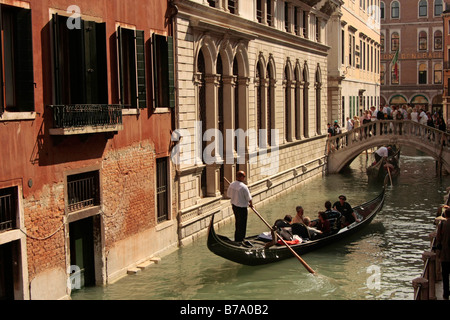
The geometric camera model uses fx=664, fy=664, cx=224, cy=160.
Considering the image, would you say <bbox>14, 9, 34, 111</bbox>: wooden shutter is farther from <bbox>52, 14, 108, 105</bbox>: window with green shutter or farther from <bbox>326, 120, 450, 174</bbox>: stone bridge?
<bbox>326, 120, 450, 174</bbox>: stone bridge

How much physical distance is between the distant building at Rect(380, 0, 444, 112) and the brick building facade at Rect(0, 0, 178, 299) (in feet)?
155

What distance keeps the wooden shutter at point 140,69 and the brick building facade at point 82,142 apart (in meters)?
0.03

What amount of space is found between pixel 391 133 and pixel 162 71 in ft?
49.1

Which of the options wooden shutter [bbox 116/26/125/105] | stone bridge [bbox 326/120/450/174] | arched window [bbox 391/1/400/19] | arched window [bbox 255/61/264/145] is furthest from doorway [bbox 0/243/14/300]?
arched window [bbox 391/1/400/19]

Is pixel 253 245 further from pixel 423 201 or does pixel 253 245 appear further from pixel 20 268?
pixel 423 201

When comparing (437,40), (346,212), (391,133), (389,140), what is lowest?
(346,212)

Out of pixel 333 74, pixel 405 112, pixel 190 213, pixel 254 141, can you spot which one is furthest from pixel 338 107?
pixel 190 213

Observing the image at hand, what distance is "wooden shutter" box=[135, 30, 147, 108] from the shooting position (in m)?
11.8

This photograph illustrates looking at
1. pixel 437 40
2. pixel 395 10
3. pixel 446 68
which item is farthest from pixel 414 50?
pixel 446 68

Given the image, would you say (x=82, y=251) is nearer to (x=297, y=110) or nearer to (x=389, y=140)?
(x=297, y=110)

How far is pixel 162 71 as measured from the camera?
12.9m

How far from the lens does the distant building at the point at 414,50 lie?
56500 millimetres

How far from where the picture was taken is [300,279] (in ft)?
39.1
